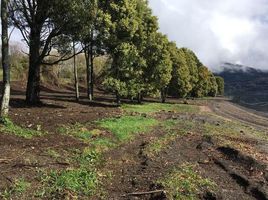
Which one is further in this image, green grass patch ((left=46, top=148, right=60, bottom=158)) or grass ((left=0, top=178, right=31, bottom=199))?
green grass patch ((left=46, top=148, right=60, bottom=158))

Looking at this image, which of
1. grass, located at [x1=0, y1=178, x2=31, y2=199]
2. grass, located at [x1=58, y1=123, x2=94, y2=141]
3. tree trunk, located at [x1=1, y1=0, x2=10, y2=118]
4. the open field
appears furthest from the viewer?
grass, located at [x1=58, y1=123, x2=94, y2=141]

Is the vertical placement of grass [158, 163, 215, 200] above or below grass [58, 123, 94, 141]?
below

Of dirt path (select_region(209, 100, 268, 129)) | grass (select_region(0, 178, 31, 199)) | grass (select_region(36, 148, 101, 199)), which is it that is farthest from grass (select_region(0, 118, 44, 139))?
dirt path (select_region(209, 100, 268, 129))

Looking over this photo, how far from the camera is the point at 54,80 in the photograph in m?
77.9

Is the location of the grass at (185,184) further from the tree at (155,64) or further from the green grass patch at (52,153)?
the tree at (155,64)

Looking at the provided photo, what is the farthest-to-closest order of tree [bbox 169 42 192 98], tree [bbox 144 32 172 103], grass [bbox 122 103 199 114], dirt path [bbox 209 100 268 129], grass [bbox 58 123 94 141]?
tree [bbox 169 42 192 98] < dirt path [bbox 209 100 268 129] < tree [bbox 144 32 172 103] < grass [bbox 122 103 199 114] < grass [bbox 58 123 94 141]

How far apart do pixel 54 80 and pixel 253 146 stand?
57.2 meters

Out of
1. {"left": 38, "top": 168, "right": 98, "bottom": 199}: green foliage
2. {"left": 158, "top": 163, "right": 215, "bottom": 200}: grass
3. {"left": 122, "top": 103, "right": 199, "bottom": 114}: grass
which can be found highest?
{"left": 122, "top": 103, "right": 199, "bottom": 114}: grass

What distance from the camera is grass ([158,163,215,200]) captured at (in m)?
14.0

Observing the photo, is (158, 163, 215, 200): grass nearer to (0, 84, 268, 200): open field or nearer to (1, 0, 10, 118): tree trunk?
(0, 84, 268, 200): open field

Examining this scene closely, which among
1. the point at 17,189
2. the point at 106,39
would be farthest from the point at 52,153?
the point at 106,39

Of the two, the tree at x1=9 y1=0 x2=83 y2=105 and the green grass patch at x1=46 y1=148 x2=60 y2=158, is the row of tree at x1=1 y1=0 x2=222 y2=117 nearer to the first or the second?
the tree at x1=9 y1=0 x2=83 y2=105

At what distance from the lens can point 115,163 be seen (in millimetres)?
17750

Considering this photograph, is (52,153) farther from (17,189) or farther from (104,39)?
(104,39)
